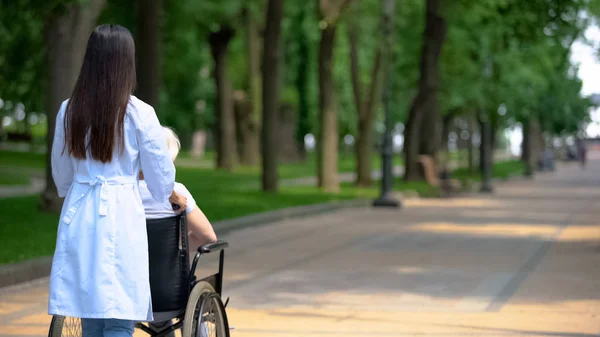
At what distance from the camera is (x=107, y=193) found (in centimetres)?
559

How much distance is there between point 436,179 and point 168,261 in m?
29.9

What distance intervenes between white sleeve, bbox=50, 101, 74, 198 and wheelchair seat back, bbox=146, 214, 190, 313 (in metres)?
0.44

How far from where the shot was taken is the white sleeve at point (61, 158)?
226 inches

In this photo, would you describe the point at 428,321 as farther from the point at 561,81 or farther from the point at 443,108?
the point at 561,81

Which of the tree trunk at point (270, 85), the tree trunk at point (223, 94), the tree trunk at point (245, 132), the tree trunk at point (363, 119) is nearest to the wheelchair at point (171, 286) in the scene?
the tree trunk at point (270, 85)

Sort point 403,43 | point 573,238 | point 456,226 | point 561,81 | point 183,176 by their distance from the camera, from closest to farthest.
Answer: point 573,238
point 456,226
point 183,176
point 403,43
point 561,81

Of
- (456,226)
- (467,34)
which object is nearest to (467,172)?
(467,34)

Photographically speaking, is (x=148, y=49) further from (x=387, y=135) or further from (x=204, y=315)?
(x=204, y=315)

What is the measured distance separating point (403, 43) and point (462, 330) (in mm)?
37379

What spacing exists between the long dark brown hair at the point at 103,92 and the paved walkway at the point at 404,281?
403cm

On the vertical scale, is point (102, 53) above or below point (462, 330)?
above

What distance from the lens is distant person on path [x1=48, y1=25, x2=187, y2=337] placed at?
556cm

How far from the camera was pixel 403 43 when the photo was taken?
46562 mm

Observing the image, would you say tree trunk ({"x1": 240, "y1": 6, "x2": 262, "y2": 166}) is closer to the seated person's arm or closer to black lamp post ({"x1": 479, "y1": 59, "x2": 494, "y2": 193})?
black lamp post ({"x1": 479, "y1": 59, "x2": 494, "y2": 193})
